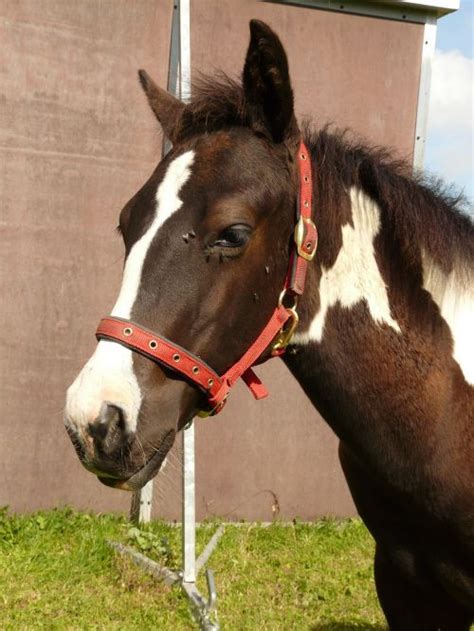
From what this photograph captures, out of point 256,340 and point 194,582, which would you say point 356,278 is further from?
point 194,582

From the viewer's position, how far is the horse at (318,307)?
231 centimetres

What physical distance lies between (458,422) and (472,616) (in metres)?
0.72

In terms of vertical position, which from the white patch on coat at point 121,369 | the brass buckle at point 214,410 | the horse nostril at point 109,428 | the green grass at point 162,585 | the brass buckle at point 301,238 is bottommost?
the green grass at point 162,585

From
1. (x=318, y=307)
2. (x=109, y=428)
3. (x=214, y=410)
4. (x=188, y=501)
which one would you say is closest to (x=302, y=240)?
(x=318, y=307)

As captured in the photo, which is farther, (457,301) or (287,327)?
(457,301)

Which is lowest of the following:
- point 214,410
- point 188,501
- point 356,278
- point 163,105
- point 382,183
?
point 188,501

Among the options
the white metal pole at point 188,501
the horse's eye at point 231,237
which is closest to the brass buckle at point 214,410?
the horse's eye at point 231,237

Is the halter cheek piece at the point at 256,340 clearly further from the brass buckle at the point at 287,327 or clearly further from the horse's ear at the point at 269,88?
the horse's ear at the point at 269,88

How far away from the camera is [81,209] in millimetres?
5656

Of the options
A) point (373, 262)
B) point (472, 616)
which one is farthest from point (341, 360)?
point (472, 616)

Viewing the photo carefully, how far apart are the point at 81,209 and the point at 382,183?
330 cm

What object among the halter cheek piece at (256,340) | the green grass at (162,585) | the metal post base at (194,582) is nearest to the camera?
the halter cheek piece at (256,340)

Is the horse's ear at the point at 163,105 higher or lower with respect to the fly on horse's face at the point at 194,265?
higher

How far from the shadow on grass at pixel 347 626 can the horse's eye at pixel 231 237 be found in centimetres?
271
